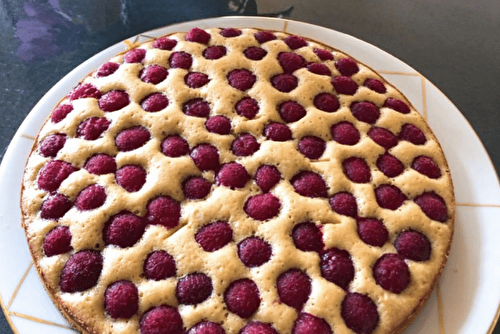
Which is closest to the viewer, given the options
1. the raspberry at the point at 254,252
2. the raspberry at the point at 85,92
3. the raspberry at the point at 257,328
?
the raspberry at the point at 257,328

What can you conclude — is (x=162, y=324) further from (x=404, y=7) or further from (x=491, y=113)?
(x=404, y=7)

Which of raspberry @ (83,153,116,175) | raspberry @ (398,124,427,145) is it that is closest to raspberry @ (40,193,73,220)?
raspberry @ (83,153,116,175)

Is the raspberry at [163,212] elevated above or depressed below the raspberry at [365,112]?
below

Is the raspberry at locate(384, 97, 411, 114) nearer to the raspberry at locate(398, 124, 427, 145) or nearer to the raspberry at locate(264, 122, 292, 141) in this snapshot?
the raspberry at locate(398, 124, 427, 145)

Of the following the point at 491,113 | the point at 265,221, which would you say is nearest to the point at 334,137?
the point at 265,221

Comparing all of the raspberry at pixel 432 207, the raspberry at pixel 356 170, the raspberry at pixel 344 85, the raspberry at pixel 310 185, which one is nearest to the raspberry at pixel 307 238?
the raspberry at pixel 310 185

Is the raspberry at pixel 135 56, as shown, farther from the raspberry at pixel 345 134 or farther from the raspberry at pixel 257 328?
the raspberry at pixel 257 328

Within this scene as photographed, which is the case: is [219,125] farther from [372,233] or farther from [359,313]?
[359,313]
